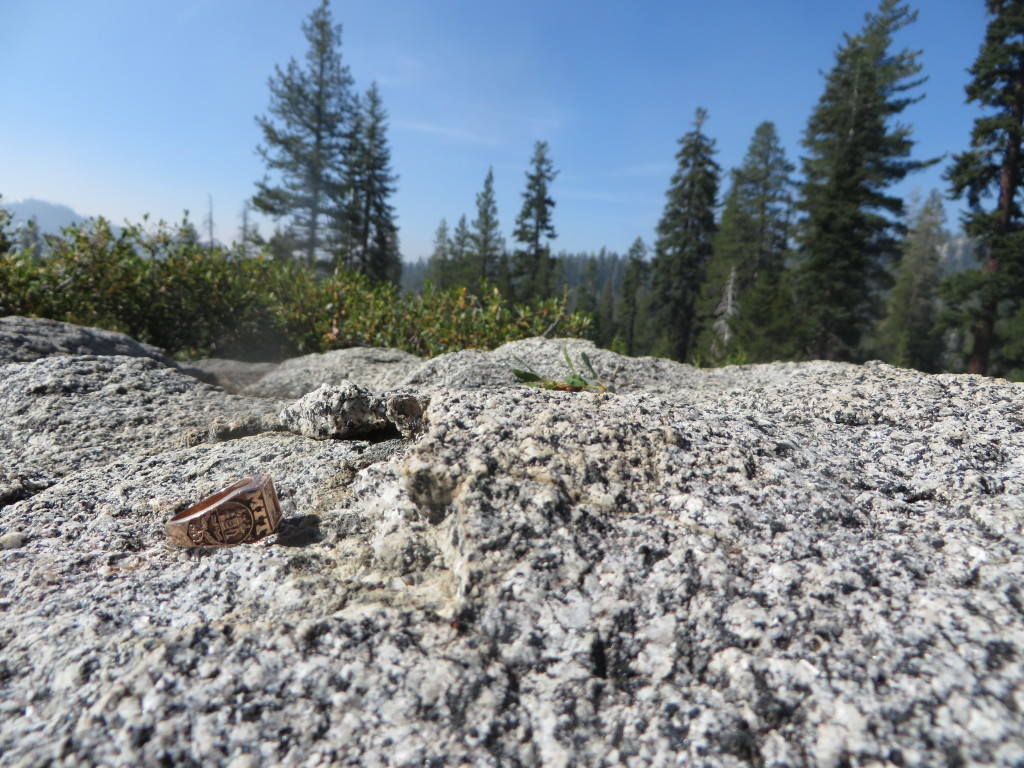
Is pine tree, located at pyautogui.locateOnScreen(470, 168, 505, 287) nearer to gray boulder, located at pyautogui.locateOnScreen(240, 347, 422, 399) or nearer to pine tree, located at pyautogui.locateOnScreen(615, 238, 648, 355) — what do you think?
pine tree, located at pyautogui.locateOnScreen(615, 238, 648, 355)

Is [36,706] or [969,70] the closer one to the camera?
[36,706]

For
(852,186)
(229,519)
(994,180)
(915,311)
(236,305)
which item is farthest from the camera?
(915,311)

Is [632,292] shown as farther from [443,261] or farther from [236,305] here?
[236,305]

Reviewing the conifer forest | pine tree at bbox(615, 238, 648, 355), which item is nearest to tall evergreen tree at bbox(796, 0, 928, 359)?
the conifer forest

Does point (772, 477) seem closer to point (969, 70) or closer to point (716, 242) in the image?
point (969, 70)

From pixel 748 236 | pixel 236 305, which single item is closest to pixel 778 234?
pixel 748 236

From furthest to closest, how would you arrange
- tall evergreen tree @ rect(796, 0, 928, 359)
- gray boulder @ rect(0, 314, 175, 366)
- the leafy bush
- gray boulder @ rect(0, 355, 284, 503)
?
tall evergreen tree @ rect(796, 0, 928, 359)
the leafy bush
gray boulder @ rect(0, 314, 175, 366)
gray boulder @ rect(0, 355, 284, 503)

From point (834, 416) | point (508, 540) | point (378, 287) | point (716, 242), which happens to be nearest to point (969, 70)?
point (716, 242)
